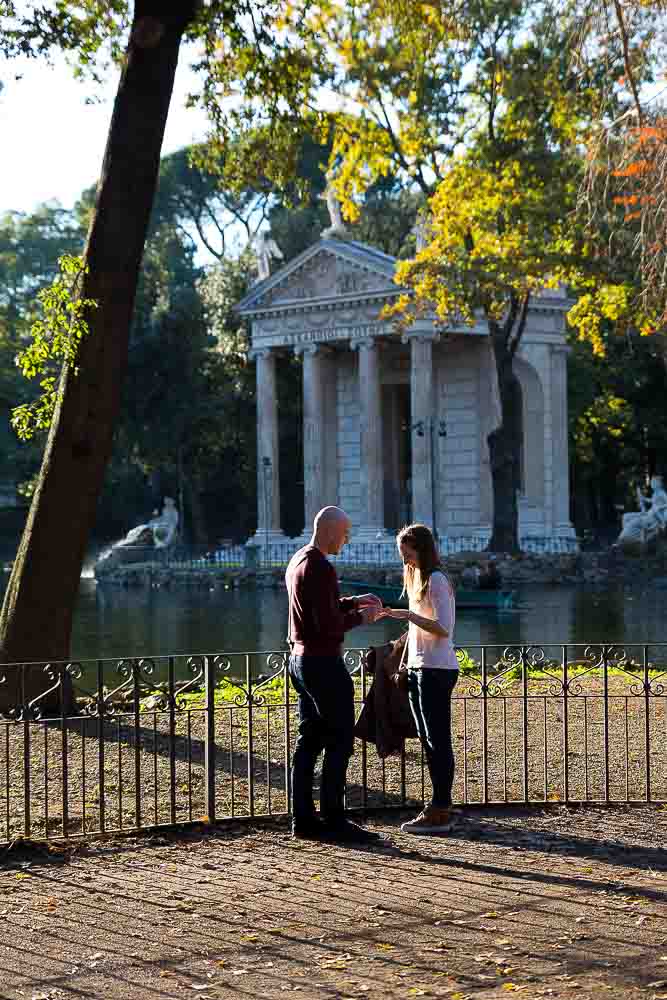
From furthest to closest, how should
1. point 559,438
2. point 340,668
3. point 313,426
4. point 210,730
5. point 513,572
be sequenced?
point 313,426 → point 559,438 → point 513,572 → point 210,730 → point 340,668

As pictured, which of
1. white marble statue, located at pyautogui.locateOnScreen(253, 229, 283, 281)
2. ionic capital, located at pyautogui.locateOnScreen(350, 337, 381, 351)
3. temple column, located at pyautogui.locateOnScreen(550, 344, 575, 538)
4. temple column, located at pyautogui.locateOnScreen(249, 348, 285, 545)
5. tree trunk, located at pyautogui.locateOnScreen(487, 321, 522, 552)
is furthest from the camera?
white marble statue, located at pyautogui.locateOnScreen(253, 229, 283, 281)

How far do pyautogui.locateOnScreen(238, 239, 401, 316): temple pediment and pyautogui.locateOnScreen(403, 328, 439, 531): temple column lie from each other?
1.73m

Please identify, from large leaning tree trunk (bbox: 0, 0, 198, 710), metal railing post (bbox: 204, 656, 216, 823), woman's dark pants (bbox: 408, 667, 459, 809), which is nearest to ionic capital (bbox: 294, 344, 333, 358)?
large leaning tree trunk (bbox: 0, 0, 198, 710)

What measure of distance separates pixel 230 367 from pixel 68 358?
40520 millimetres

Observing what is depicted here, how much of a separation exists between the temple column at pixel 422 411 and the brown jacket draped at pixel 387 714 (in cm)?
3582

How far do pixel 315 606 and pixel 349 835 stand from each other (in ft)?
4.24

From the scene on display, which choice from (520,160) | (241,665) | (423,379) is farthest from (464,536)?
(241,665)

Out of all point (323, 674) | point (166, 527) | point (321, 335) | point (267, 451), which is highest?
point (321, 335)

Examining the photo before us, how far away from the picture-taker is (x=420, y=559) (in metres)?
7.55

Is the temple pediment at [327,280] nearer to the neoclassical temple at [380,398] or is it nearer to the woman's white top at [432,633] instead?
the neoclassical temple at [380,398]

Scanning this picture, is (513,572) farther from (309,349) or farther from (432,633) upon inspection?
(432,633)

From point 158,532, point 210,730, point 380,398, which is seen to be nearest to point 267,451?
point 380,398

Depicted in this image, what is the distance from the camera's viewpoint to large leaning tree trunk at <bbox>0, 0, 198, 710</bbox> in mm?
11578

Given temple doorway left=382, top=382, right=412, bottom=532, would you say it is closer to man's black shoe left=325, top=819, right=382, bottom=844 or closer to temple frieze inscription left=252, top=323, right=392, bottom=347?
temple frieze inscription left=252, top=323, right=392, bottom=347
